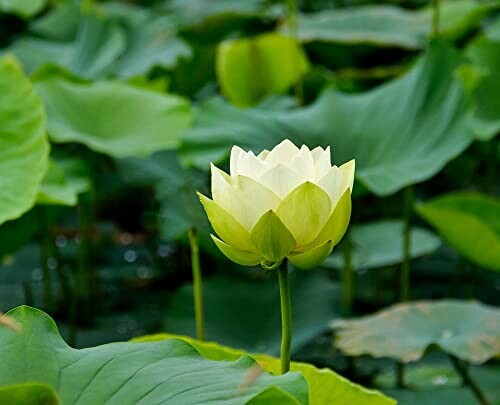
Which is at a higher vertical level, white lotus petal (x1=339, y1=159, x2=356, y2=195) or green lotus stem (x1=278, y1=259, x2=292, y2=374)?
white lotus petal (x1=339, y1=159, x2=356, y2=195)

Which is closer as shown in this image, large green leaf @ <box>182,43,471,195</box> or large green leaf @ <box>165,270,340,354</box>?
large green leaf @ <box>182,43,471,195</box>

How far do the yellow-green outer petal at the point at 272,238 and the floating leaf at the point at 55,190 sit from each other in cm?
66

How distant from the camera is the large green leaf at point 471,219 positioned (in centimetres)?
148

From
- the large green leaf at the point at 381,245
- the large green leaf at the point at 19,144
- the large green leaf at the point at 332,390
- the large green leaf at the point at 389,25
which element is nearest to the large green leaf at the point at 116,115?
the large green leaf at the point at 19,144

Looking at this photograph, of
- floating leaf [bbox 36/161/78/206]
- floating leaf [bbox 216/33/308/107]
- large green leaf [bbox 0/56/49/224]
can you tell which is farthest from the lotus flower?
floating leaf [bbox 216/33/308/107]

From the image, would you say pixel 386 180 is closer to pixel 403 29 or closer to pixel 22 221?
pixel 22 221

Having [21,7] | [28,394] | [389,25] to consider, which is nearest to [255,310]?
[389,25]

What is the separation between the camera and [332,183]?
2.33 ft

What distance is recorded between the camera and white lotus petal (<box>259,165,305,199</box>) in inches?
27.5

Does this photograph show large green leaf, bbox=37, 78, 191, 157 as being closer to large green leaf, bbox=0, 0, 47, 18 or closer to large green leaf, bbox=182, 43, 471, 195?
Result: large green leaf, bbox=182, 43, 471, 195

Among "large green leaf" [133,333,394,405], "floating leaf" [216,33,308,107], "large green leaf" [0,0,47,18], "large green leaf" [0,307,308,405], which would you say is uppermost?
"large green leaf" [0,307,308,405]

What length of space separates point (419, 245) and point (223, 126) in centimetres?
50

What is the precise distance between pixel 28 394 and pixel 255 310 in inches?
45.3

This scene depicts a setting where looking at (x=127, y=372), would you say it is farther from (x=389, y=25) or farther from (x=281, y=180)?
(x=389, y=25)
